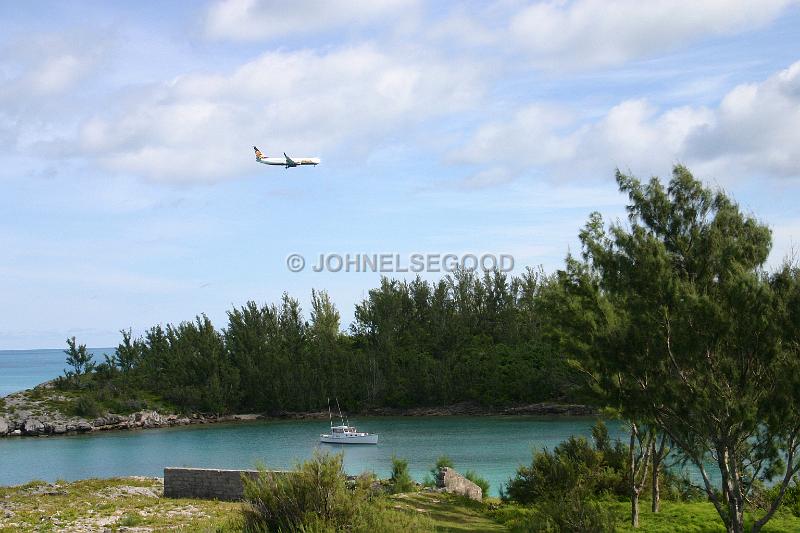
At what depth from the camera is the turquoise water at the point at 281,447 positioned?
43625mm

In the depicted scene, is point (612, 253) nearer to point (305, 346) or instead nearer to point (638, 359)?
point (638, 359)

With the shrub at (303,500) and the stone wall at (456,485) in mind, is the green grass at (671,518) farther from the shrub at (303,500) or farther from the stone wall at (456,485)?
the shrub at (303,500)

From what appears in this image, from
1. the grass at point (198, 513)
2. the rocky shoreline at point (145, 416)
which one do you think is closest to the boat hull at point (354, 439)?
the rocky shoreline at point (145, 416)

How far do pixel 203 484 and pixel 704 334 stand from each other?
16.8m

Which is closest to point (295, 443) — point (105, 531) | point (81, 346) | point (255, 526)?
point (81, 346)

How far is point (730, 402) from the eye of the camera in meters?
14.0

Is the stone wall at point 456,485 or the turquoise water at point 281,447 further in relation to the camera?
the turquoise water at point 281,447

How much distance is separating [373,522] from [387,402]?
207ft

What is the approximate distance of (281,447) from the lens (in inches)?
2090

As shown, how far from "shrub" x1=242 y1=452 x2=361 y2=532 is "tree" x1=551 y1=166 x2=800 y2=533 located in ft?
18.5

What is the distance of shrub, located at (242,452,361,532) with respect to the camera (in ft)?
47.2

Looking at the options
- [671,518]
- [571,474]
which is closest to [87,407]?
[571,474]

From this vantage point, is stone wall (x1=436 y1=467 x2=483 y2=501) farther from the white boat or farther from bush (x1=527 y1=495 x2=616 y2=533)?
the white boat

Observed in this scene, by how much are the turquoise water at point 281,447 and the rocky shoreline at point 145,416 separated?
2364 millimetres
